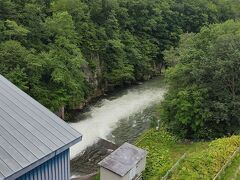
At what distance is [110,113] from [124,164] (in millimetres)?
14807

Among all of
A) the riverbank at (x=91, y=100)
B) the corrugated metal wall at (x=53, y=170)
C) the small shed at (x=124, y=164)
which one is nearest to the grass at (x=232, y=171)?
the small shed at (x=124, y=164)

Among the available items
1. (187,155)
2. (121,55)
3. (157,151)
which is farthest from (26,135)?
(121,55)

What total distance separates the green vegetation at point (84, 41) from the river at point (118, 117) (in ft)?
7.31

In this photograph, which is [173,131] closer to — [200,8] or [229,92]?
[229,92]

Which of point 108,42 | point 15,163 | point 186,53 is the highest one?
point 15,163

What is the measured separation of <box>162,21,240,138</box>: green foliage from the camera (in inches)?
1080

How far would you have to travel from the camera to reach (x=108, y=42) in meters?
44.5

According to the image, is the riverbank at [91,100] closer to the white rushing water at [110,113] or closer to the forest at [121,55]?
the forest at [121,55]

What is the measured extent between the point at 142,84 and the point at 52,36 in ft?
47.0

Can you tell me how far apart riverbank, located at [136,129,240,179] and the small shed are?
52.9 inches

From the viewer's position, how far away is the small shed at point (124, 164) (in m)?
21.3

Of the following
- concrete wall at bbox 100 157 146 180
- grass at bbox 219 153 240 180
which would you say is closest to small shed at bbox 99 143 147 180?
concrete wall at bbox 100 157 146 180

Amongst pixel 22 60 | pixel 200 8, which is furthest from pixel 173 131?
pixel 200 8

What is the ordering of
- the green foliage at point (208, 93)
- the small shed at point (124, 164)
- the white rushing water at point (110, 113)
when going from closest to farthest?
the small shed at point (124, 164)
the green foliage at point (208, 93)
the white rushing water at point (110, 113)
